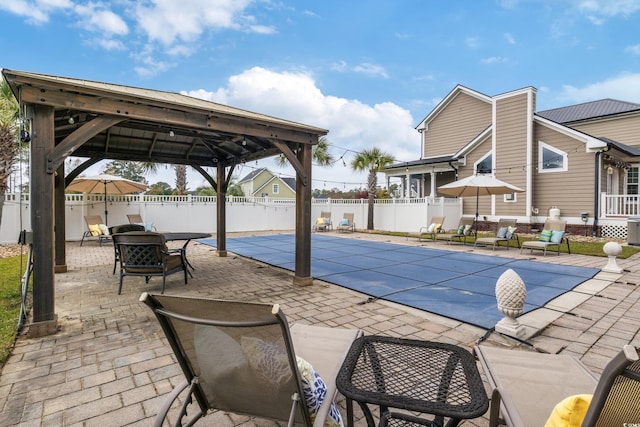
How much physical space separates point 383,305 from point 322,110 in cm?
1932

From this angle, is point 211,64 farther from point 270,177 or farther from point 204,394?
point 270,177

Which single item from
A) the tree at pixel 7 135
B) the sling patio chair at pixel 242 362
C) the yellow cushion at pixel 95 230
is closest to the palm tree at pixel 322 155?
the yellow cushion at pixel 95 230

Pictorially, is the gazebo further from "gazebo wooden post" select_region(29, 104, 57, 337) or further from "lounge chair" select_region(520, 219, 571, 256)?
"lounge chair" select_region(520, 219, 571, 256)

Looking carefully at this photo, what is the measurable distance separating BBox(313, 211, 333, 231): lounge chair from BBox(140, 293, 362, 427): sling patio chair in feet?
49.1

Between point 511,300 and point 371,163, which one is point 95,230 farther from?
point 511,300

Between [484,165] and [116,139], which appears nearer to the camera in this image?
[116,139]

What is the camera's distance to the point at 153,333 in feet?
11.5

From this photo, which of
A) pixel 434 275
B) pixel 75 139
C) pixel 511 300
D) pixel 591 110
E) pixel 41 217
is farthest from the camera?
pixel 591 110

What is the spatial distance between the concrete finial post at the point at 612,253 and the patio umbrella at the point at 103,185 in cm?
1338

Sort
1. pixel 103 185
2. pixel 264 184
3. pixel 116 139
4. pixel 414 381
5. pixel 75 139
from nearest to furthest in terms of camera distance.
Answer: pixel 414 381 < pixel 75 139 < pixel 116 139 < pixel 103 185 < pixel 264 184

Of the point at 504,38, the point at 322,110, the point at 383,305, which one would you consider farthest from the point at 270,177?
the point at 383,305

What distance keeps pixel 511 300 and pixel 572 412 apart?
8.42 feet

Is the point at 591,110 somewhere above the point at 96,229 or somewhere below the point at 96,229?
above

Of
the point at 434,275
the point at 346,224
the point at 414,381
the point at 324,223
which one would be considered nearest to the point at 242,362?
the point at 414,381
